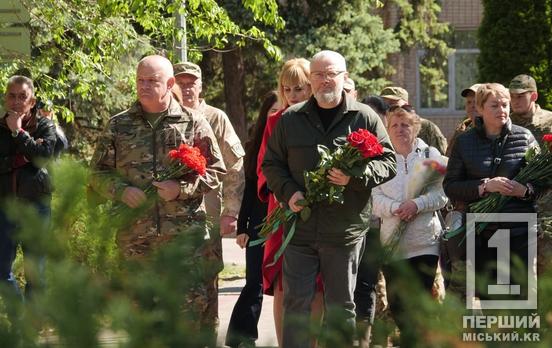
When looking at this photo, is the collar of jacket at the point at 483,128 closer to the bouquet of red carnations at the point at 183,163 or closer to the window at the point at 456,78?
the bouquet of red carnations at the point at 183,163

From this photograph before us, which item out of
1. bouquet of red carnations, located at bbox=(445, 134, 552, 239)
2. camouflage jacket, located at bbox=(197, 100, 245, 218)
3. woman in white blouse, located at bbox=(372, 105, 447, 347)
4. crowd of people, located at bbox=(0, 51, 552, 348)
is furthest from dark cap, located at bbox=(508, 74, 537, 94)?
camouflage jacket, located at bbox=(197, 100, 245, 218)

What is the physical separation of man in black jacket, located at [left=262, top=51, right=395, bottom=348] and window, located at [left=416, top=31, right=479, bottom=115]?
21.8 m

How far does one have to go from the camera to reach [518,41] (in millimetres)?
19469

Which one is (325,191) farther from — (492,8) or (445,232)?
(492,8)

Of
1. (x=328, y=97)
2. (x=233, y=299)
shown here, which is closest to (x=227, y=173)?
(x=328, y=97)

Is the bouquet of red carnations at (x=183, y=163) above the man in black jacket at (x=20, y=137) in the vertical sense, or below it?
below

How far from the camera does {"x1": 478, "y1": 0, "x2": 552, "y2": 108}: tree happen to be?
19.3 m

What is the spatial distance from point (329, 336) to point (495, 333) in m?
0.36

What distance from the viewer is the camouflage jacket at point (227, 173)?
25.4 ft

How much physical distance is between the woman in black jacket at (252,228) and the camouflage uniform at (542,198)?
187 centimetres

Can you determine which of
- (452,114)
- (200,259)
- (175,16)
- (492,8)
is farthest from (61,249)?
(452,114)

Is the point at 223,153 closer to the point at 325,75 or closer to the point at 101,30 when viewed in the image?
the point at 325,75

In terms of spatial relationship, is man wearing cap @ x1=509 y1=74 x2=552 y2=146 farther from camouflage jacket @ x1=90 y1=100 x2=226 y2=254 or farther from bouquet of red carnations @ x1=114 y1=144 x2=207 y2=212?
bouquet of red carnations @ x1=114 y1=144 x2=207 y2=212

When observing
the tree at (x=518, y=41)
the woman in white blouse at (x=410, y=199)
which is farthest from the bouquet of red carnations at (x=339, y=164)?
the tree at (x=518, y=41)
